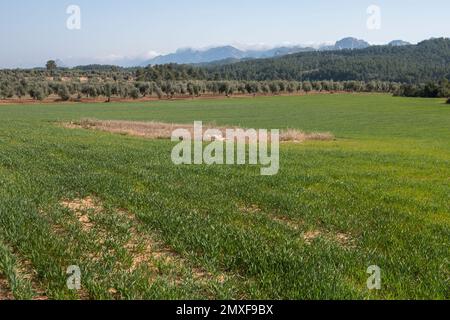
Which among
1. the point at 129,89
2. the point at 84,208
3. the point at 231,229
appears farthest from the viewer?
the point at 129,89

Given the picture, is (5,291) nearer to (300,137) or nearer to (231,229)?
(231,229)

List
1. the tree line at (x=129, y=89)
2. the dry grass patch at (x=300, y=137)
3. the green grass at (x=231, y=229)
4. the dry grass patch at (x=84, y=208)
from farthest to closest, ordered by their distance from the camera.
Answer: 1. the tree line at (x=129, y=89)
2. the dry grass patch at (x=300, y=137)
3. the dry grass patch at (x=84, y=208)
4. the green grass at (x=231, y=229)

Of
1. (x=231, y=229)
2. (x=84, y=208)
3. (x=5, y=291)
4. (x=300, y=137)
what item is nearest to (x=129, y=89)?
(x=300, y=137)

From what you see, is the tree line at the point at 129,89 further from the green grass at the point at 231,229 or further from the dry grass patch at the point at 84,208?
the dry grass patch at the point at 84,208

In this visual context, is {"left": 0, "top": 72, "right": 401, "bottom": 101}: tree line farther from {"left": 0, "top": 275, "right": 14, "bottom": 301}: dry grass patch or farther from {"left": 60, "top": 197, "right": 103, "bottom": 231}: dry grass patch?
{"left": 0, "top": 275, "right": 14, "bottom": 301}: dry grass patch

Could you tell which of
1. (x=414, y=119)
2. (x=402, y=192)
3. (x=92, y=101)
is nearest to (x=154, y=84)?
(x=92, y=101)

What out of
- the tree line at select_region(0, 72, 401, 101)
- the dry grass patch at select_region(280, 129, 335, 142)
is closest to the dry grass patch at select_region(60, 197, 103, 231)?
the dry grass patch at select_region(280, 129, 335, 142)

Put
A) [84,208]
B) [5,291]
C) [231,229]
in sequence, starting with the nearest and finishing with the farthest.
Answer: [5,291], [231,229], [84,208]

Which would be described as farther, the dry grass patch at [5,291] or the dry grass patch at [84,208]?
the dry grass patch at [84,208]

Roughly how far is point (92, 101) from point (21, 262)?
150555 mm

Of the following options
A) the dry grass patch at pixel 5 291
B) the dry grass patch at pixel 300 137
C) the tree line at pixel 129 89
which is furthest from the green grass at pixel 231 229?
the tree line at pixel 129 89

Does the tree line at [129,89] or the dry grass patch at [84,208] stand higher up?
the tree line at [129,89]

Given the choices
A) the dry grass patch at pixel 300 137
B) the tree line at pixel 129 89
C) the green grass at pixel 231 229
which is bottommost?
the dry grass patch at pixel 300 137
